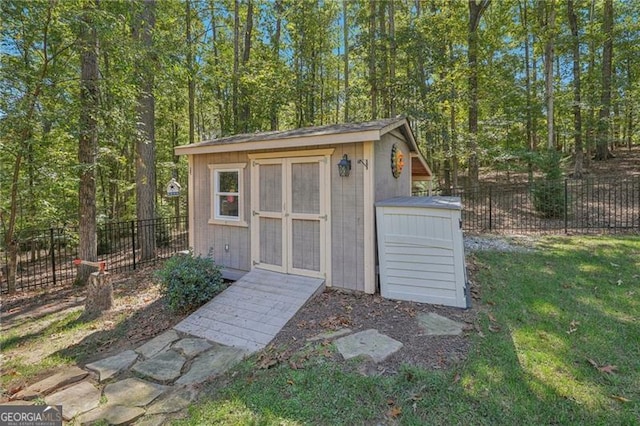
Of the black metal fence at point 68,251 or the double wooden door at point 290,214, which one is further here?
the black metal fence at point 68,251

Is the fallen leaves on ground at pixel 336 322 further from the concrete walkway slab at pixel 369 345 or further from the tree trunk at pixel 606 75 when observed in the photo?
the tree trunk at pixel 606 75

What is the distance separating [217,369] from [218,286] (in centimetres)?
189

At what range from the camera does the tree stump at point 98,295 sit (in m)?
5.02

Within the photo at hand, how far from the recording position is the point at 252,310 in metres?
4.51

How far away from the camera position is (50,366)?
12.1ft

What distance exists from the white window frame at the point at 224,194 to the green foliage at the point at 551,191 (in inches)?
340

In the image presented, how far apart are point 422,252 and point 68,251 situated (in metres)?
10.9

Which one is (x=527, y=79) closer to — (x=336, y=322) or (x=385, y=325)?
(x=385, y=325)

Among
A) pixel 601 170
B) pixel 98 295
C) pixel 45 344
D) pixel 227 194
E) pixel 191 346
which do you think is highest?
pixel 601 170

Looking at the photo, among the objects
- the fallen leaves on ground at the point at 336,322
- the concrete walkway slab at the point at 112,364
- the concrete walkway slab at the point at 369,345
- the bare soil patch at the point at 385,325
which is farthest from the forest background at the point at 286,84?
the concrete walkway slab at the point at 369,345

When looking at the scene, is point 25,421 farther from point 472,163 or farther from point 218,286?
point 472,163

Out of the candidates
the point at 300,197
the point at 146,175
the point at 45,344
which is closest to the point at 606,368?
the point at 300,197

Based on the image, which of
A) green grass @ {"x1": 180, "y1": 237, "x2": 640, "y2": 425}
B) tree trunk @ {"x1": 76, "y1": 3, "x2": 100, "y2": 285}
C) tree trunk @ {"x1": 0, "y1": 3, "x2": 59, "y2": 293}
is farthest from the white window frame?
green grass @ {"x1": 180, "y1": 237, "x2": 640, "y2": 425}

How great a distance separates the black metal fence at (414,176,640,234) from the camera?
857 centimetres
